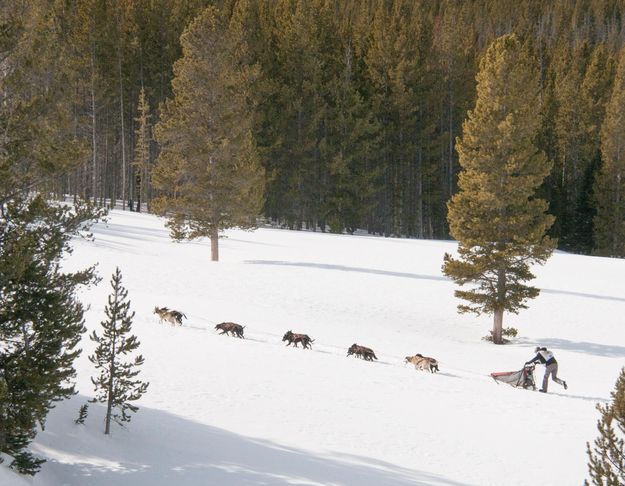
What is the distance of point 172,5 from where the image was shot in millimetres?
54469

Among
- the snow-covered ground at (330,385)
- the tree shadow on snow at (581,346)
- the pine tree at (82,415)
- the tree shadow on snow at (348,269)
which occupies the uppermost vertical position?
the tree shadow on snow at (348,269)

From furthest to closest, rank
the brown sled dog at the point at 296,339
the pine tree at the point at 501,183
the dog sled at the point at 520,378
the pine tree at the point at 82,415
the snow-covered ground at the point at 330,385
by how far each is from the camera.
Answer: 1. the pine tree at the point at 501,183
2. the brown sled dog at the point at 296,339
3. the dog sled at the point at 520,378
4. the pine tree at the point at 82,415
5. the snow-covered ground at the point at 330,385

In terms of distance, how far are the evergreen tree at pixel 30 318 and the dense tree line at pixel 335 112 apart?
39.4m

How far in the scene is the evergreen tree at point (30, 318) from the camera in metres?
7.66

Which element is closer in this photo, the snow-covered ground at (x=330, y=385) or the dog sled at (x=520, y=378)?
the snow-covered ground at (x=330, y=385)

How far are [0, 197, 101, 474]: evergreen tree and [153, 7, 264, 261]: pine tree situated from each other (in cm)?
2058

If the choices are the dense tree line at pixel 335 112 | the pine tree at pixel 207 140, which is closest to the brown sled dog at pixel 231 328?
the pine tree at pixel 207 140

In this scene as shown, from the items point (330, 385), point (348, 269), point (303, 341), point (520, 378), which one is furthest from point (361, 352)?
point (348, 269)

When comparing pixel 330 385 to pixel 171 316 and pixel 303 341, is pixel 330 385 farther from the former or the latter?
pixel 171 316

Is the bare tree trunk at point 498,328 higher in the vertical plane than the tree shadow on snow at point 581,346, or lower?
higher

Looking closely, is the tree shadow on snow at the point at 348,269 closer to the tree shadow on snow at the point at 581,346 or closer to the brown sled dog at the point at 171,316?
the tree shadow on snow at the point at 581,346

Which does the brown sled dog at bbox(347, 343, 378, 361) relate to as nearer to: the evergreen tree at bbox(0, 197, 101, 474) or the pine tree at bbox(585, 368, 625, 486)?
the evergreen tree at bbox(0, 197, 101, 474)

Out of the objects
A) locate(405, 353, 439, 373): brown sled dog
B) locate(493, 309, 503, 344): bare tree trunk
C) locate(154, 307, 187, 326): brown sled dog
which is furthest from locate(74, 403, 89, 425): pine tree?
locate(493, 309, 503, 344): bare tree trunk

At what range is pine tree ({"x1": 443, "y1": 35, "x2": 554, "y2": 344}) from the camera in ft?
71.8
